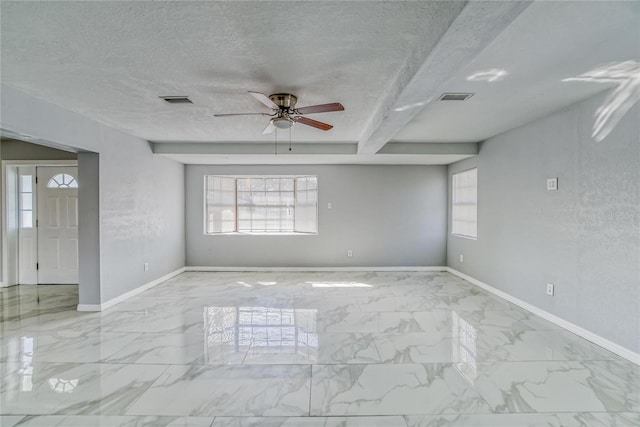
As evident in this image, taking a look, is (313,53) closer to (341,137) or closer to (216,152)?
(341,137)

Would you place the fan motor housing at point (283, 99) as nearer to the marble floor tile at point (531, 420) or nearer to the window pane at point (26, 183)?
the marble floor tile at point (531, 420)

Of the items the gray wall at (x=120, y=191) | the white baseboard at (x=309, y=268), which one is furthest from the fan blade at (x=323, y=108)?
the white baseboard at (x=309, y=268)

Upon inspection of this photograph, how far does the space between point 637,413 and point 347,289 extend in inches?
134

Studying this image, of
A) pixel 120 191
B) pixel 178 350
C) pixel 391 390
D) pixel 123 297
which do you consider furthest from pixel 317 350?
pixel 120 191

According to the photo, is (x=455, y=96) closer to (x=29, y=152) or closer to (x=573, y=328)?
(x=573, y=328)

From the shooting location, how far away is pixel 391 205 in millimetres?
6355

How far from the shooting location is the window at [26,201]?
511cm

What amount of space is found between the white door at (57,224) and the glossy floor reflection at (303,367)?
0.95 metres

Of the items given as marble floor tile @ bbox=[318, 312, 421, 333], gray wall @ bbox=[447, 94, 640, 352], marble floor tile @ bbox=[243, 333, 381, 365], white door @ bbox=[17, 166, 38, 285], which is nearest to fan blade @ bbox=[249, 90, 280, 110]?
marble floor tile @ bbox=[243, 333, 381, 365]

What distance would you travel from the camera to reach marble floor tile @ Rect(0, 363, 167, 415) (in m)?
2.04

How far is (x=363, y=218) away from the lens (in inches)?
251

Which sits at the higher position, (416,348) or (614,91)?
(614,91)

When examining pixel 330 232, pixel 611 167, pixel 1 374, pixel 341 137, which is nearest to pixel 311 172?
pixel 330 232

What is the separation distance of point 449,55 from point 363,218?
4.61 m
